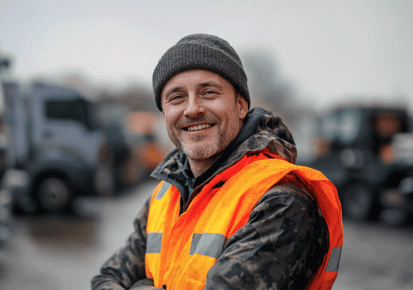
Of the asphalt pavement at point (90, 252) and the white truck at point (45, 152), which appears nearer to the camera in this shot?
the asphalt pavement at point (90, 252)

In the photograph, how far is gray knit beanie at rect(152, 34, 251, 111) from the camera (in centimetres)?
175

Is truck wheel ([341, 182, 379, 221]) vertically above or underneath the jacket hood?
underneath

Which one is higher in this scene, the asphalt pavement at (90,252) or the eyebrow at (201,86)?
the eyebrow at (201,86)

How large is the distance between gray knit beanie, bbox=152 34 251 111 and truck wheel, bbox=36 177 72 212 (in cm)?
702

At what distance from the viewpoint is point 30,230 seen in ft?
22.8

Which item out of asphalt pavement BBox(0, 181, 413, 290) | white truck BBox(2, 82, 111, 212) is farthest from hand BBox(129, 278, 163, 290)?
white truck BBox(2, 82, 111, 212)

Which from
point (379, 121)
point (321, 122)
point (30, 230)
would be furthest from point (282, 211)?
point (321, 122)

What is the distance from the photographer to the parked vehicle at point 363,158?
304 inches

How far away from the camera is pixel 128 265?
6.26 ft

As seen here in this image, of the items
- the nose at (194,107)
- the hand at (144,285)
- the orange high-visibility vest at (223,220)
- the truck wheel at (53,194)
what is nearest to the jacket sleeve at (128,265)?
the hand at (144,285)

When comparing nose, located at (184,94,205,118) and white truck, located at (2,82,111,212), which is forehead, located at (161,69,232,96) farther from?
white truck, located at (2,82,111,212)

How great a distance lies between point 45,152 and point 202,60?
7318 millimetres

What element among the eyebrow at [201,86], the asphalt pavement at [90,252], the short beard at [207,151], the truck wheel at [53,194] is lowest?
the asphalt pavement at [90,252]

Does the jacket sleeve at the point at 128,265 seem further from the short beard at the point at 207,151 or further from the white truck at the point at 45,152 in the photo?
the white truck at the point at 45,152
